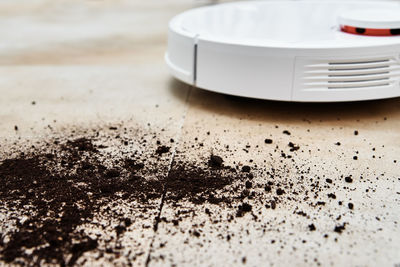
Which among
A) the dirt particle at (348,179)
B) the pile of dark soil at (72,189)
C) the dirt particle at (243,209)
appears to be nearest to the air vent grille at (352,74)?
the dirt particle at (348,179)

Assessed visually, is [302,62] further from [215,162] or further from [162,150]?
[162,150]

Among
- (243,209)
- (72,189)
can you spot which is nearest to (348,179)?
(243,209)

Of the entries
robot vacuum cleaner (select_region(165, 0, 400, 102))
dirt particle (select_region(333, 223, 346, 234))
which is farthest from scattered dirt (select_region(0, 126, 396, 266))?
robot vacuum cleaner (select_region(165, 0, 400, 102))

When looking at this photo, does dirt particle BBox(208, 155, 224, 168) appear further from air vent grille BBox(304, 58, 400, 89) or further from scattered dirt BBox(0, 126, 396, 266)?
air vent grille BBox(304, 58, 400, 89)

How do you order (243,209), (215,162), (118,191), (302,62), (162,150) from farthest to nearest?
(302,62), (162,150), (215,162), (118,191), (243,209)

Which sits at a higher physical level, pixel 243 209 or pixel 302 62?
pixel 302 62
